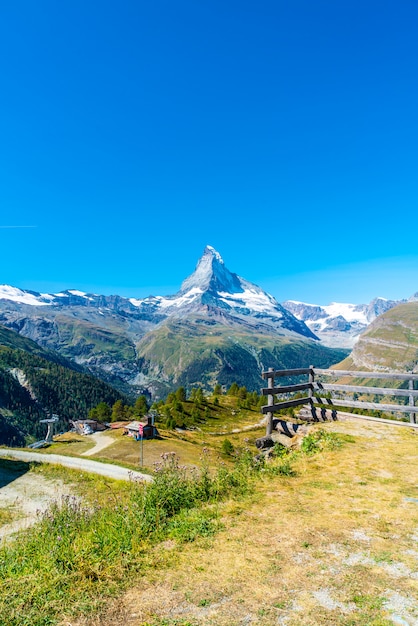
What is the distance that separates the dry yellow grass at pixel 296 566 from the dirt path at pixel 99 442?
73.5 m

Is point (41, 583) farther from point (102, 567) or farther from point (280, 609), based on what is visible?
point (280, 609)

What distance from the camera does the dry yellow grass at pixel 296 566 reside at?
19.3 ft

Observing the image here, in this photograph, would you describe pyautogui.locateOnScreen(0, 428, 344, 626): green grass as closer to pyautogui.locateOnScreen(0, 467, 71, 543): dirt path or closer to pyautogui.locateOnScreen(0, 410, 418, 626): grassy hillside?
pyautogui.locateOnScreen(0, 410, 418, 626): grassy hillside

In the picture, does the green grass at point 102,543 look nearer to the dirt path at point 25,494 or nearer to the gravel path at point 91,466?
the dirt path at point 25,494

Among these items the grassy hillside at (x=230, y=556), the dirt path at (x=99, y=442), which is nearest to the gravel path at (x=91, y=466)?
the grassy hillside at (x=230, y=556)

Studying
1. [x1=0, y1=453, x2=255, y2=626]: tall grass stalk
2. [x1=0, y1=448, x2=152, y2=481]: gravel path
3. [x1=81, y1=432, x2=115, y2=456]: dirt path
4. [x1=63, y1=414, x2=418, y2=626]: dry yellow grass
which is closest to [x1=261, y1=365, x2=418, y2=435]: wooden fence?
[x1=63, y1=414, x2=418, y2=626]: dry yellow grass

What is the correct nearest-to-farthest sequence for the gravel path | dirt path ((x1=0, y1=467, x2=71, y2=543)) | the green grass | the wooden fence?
the green grass → dirt path ((x1=0, y1=467, x2=71, y2=543)) → the wooden fence → the gravel path

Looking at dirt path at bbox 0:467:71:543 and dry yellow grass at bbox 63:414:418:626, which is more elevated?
dry yellow grass at bbox 63:414:418:626

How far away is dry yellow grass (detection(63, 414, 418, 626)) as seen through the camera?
588cm

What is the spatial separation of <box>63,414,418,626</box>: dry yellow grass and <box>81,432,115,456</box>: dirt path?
73506 millimetres

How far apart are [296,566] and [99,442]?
296 feet

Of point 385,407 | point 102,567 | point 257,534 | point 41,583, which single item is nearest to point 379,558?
point 257,534

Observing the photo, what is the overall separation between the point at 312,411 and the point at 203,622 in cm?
1712

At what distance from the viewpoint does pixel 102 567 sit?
7.52 metres
